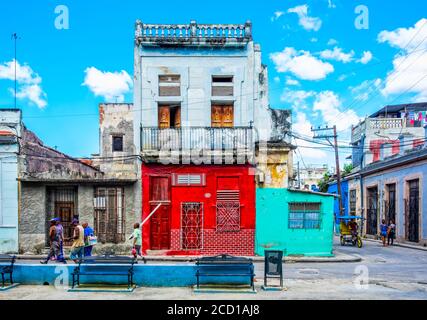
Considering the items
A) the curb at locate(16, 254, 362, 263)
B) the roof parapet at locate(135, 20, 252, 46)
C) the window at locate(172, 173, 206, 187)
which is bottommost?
the curb at locate(16, 254, 362, 263)

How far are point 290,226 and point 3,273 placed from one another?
12682 mm

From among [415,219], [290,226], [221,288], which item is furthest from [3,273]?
[415,219]

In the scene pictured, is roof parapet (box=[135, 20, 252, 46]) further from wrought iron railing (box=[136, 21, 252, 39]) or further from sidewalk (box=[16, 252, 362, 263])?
sidewalk (box=[16, 252, 362, 263])

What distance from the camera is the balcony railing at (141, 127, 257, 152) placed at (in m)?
20.9

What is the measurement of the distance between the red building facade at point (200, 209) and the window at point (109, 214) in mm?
1072

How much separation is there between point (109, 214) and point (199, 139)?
17.6ft

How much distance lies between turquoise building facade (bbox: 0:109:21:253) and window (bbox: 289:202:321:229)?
41.1ft

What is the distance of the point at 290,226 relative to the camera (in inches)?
813

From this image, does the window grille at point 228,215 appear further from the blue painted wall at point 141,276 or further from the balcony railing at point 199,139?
the blue painted wall at point 141,276

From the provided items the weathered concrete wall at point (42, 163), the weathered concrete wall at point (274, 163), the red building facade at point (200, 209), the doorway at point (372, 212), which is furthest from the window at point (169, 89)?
the doorway at point (372, 212)

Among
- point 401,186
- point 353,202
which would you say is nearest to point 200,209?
point 401,186

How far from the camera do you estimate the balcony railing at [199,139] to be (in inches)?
822

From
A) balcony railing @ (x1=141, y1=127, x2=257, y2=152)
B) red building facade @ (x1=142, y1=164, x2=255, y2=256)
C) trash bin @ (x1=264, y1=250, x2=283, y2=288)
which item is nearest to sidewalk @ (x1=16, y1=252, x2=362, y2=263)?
red building facade @ (x1=142, y1=164, x2=255, y2=256)
